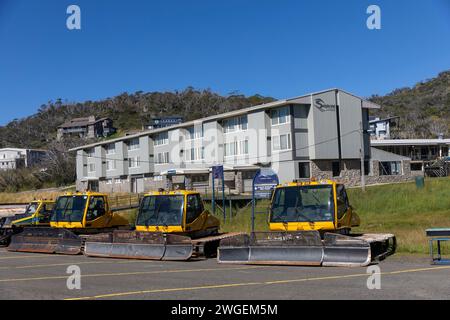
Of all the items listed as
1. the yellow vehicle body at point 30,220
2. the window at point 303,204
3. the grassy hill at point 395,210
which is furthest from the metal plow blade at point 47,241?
the grassy hill at point 395,210

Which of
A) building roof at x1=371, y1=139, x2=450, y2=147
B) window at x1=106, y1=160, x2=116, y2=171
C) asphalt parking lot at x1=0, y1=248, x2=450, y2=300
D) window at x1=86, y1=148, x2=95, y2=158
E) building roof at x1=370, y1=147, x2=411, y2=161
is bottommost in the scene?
→ asphalt parking lot at x1=0, y1=248, x2=450, y2=300

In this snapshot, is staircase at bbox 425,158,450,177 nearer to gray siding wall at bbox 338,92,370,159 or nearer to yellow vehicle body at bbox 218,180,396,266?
gray siding wall at bbox 338,92,370,159

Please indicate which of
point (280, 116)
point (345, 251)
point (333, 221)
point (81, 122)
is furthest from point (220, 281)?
point (81, 122)

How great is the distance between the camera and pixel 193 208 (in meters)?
18.8

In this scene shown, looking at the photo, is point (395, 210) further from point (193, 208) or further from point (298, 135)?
point (193, 208)

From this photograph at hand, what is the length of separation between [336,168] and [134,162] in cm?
3253

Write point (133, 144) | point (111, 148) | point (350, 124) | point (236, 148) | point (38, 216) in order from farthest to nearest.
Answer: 1. point (111, 148)
2. point (133, 144)
3. point (236, 148)
4. point (350, 124)
5. point (38, 216)

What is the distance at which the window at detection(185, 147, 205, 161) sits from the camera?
66.4 metres

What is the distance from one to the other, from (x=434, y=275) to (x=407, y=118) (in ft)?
412

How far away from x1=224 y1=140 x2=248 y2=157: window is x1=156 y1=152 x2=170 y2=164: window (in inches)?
465

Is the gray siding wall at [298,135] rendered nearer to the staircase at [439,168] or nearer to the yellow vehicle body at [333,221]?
the staircase at [439,168]

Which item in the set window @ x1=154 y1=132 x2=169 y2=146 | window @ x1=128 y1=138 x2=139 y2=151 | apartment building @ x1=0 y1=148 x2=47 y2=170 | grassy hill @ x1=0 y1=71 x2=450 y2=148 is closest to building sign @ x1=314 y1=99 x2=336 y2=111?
window @ x1=154 y1=132 x2=169 y2=146

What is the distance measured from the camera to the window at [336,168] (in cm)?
5881
